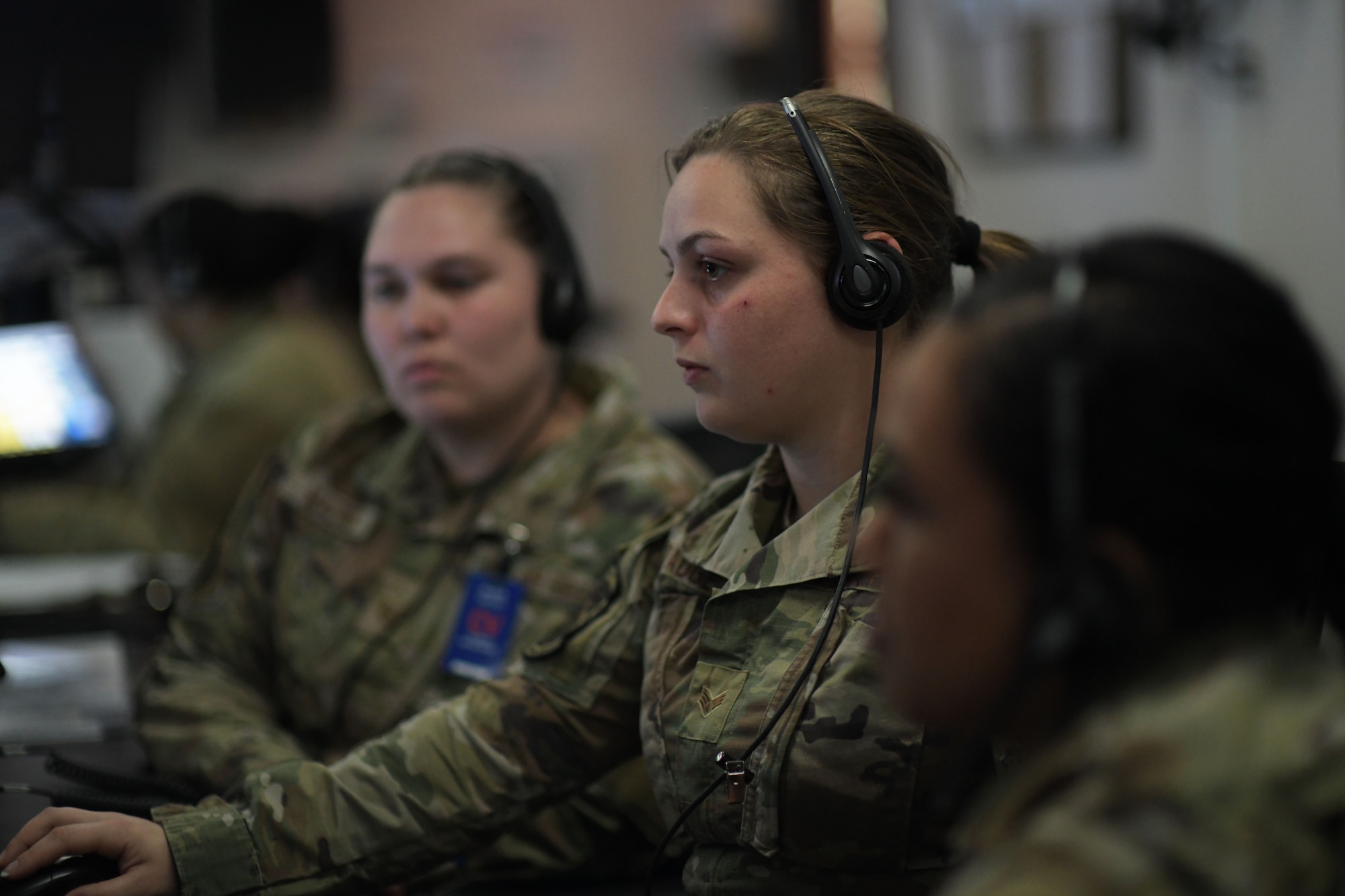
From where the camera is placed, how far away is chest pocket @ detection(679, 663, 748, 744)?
882 mm

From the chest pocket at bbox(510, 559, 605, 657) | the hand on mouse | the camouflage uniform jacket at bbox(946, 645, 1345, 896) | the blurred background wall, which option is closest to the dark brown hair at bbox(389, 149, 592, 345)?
the chest pocket at bbox(510, 559, 605, 657)

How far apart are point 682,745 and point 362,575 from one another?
0.64 m

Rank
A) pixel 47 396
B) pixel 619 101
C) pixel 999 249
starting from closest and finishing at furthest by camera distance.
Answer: pixel 999 249 → pixel 47 396 → pixel 619 101

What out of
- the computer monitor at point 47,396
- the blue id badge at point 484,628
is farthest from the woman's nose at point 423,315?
the computer monitor at point 47,396

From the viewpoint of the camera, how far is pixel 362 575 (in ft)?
4.67

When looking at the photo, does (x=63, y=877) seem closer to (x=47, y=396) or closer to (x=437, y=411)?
(x=437, y=411)

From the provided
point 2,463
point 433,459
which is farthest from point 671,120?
point 433,459

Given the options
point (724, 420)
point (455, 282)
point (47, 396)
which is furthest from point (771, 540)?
point (47, 396)

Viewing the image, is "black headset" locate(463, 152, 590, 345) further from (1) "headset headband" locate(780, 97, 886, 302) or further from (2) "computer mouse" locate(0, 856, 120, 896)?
(2) "computer mouse" locate(0, 856, 120, 896)

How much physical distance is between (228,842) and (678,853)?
368mm

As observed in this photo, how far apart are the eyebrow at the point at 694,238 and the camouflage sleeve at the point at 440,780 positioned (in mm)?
280

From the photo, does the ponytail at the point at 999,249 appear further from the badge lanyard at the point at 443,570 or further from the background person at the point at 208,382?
the background person at the point at 208,382

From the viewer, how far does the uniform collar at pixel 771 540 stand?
90 cm

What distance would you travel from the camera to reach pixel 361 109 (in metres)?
3.29
